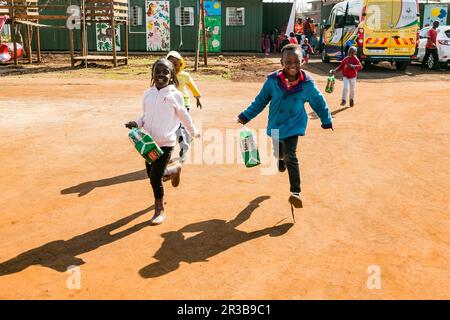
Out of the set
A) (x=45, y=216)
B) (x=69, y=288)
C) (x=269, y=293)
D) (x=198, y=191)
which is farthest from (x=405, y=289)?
(x=45, y=216)

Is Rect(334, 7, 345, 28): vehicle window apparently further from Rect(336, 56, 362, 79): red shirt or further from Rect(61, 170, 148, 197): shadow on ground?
Rect(61, 170, 148, 197): shadow on ground

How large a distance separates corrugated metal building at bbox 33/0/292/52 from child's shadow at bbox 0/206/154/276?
23.8 meters

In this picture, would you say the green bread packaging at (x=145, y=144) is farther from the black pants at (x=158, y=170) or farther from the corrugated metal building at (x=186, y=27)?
the corrugated metal building at (x=186, y=27)

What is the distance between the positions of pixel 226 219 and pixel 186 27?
972 inches

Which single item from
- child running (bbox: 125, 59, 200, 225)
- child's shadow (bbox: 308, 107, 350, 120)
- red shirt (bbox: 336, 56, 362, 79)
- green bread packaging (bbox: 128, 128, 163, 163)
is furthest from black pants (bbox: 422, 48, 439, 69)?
green bread packaging (bbox: 128, 128, 163, 163)

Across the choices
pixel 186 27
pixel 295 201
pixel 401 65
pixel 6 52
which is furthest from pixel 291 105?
pixel 186 27

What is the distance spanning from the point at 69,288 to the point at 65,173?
3360mm

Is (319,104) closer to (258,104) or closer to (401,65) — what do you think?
(258,104)

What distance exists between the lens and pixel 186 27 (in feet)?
93.7
